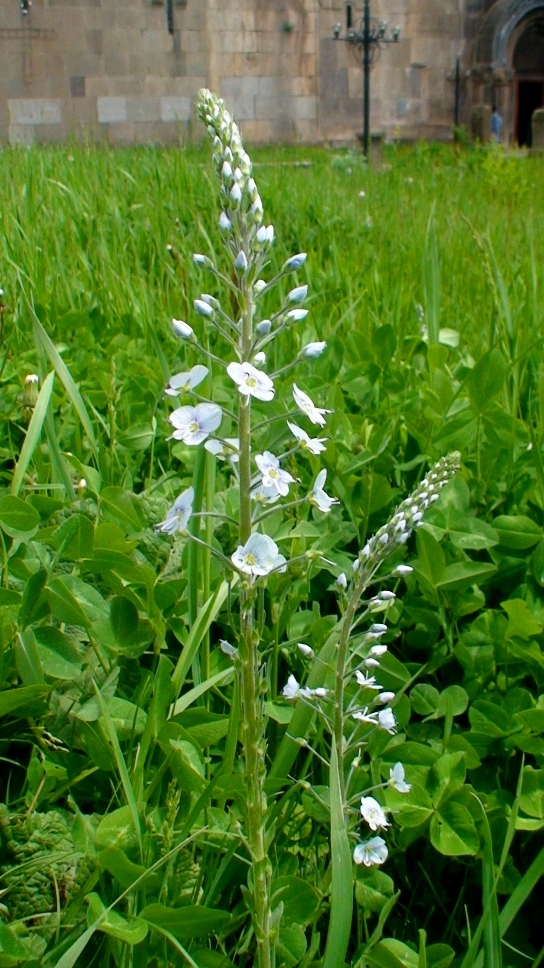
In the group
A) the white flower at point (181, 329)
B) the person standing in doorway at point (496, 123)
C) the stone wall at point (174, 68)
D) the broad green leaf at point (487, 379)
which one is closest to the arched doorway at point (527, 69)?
the person standing in doorway at point (496, 123)

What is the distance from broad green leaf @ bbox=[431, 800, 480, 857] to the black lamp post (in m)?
16.9

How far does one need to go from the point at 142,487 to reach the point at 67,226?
2.38 m

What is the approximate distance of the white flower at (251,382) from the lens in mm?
916

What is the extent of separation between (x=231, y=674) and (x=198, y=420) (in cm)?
60

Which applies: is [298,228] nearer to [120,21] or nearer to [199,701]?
[199,701]

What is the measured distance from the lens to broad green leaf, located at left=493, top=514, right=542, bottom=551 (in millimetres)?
1656

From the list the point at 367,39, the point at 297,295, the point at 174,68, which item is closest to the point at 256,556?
the point at 297,295

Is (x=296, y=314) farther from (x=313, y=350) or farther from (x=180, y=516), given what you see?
(x=180, y=516)

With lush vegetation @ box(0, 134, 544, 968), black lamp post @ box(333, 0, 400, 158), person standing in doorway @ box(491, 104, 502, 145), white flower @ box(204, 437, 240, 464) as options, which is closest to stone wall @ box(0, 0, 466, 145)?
black lamp post @ box(333, 0, 400, 158)

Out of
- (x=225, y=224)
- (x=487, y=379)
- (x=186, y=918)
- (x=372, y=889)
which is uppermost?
(x=225, y=224)

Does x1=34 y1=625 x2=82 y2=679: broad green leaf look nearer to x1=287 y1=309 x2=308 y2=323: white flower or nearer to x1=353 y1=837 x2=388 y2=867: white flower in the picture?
x1=353 y1=837 x2=388 y2=867: white flower

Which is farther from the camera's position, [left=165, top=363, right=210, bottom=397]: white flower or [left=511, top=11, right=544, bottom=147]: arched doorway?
[left=511, top=11, right=544, bottom=147]: arched doorway

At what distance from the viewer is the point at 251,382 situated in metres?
0.94

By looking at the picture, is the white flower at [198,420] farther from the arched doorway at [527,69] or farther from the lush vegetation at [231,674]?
the arched doorway at [527,69]
